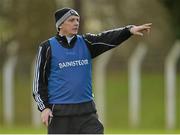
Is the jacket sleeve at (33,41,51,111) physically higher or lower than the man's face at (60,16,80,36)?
lower

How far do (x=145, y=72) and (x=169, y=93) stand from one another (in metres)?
1.96

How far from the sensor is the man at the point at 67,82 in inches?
368

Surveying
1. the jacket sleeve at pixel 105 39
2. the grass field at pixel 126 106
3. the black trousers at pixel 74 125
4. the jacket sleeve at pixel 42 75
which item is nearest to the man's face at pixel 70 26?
the jacket sleeve at pixel 105 39

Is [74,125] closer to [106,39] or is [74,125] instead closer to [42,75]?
[42,75]

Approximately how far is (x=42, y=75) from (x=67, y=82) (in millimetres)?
278

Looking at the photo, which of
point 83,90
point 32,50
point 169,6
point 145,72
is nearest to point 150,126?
point 145,72

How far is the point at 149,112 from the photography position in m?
26.2

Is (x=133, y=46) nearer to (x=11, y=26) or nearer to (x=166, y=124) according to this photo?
(x=11, y=26)

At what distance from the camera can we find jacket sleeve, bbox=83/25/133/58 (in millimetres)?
9492

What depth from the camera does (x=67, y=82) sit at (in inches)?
368

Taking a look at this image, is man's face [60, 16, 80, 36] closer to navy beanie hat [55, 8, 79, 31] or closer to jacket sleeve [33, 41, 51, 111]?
navy beanie hat [55, 8, 79, 31]

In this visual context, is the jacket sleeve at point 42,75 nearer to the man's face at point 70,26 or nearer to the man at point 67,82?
the man at point 67,82

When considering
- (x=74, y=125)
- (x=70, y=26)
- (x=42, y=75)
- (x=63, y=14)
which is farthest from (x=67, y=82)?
(x=63, y=14)

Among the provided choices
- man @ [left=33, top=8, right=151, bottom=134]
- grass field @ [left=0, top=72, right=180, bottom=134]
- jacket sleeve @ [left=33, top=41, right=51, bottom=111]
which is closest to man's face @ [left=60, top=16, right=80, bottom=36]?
man @ [left=33, top=8, right=151, bottom=134]
